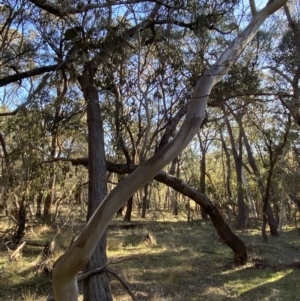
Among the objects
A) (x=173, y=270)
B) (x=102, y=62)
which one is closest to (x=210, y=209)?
(x=173, y=270)

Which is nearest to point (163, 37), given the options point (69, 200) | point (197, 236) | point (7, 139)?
point (7, 139)

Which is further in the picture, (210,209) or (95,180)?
(210,209)

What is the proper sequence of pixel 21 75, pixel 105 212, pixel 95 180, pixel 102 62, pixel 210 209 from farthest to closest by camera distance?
pixel 210 209 → pixel 21 75 → pixel 95 180 → pixel 102 62 → pixel 105 212

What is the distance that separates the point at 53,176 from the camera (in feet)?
32.4

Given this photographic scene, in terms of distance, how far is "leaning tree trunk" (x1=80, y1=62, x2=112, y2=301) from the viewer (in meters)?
5.44

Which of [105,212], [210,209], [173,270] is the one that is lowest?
[173,270]

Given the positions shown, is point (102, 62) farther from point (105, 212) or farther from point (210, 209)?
point (210, 209)

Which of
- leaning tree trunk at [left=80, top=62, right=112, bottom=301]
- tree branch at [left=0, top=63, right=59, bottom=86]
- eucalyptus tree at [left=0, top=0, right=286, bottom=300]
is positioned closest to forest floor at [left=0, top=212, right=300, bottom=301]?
leaning tree trunk at [left=80, top=62, right=112, bottom=301]

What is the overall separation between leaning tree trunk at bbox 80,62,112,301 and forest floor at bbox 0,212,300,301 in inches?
12.4

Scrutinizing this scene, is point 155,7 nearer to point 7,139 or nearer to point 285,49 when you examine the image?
point 285,49

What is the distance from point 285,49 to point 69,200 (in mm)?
7986

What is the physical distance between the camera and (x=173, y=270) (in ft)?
28.0

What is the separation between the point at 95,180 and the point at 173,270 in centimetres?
357

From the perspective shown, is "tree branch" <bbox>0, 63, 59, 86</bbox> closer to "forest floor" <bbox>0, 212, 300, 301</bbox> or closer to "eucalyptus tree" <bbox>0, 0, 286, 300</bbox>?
"eucalyptus tree" <bbox>0, 0, 286, 300</bbox>
